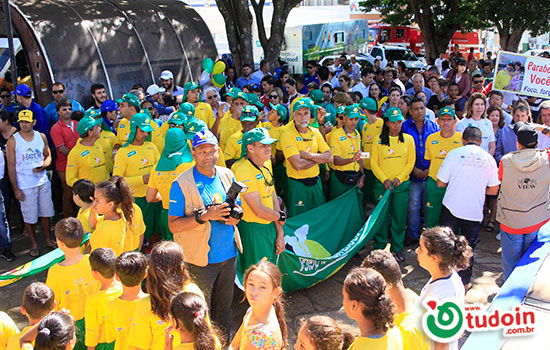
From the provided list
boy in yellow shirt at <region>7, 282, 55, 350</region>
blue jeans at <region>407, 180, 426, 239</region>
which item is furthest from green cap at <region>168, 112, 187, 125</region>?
blue jeans at <region>407, 180, 426, 239</region>

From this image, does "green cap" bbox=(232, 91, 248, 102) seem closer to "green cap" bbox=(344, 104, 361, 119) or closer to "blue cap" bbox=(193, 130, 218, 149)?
"green cap" bbox=(344, 104, 361, 119)

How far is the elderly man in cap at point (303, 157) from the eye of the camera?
6633 millimetres

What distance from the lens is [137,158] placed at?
6.29 metres

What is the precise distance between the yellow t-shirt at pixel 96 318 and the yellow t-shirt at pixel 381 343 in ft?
5.88

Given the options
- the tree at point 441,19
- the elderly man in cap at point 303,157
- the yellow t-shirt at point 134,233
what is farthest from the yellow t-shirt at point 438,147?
the tree at point 441,19

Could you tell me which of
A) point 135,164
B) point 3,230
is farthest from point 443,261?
point 3,230

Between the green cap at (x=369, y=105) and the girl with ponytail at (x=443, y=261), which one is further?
the green cap at (x=369, y=105)

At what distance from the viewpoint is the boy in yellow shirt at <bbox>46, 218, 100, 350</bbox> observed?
162 inches

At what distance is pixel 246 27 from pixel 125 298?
438 inches

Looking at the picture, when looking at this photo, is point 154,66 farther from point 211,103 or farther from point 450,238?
point 450,238

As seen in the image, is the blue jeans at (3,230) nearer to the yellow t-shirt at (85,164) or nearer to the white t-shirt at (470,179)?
the yellow t-shirt at (85,164)

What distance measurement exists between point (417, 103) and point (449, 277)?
4.09 meters

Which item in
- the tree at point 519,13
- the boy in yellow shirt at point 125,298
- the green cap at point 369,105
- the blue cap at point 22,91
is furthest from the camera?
the tree at point 519,13

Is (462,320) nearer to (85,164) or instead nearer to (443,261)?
(443,261)
